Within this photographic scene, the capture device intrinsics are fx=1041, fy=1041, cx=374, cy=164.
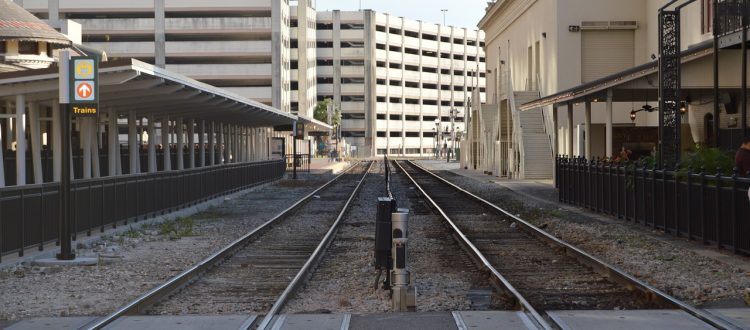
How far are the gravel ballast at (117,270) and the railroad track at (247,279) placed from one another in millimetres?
411

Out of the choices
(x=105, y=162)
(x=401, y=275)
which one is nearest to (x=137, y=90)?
(x=105, y=162)

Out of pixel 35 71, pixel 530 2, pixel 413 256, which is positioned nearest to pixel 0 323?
pixel 413 256

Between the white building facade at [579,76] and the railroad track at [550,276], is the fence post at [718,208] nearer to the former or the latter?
the railroad track at [550,276]

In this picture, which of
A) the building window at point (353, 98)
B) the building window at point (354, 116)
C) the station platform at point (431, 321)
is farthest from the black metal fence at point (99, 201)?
the building window at point (354, 116)

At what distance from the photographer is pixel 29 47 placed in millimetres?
42562

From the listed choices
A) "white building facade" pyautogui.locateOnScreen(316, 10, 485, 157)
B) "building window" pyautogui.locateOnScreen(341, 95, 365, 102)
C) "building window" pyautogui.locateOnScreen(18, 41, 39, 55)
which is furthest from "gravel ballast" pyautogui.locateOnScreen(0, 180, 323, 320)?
"building window" pyautogui.locateOnScreen(341, 95, 365, 102)

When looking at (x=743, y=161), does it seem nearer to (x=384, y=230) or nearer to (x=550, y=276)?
(x=550, y=276)

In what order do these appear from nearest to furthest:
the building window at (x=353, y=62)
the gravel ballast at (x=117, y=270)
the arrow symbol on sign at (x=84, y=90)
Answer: the gravel ballast at (x=117, y=270) → the arrow symbol on sign at (x=84, y=90) → the building window at (x=353, y=62)

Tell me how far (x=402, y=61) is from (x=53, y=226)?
138227 mm

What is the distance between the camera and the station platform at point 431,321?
9531 millimetres

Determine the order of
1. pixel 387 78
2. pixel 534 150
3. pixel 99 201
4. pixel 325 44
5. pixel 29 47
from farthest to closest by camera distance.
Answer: pixel 387 78
pixel 325 44
pixel 534 150
pixel 29 47
pixel 99 201

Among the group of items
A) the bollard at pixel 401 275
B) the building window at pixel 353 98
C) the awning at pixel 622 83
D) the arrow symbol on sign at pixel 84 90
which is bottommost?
the bollard at pixel 401 275

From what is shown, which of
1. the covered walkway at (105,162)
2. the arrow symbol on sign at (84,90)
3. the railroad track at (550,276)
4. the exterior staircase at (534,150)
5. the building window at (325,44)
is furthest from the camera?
the building window at (325,44)

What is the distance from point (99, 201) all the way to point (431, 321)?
1142 centimetres
